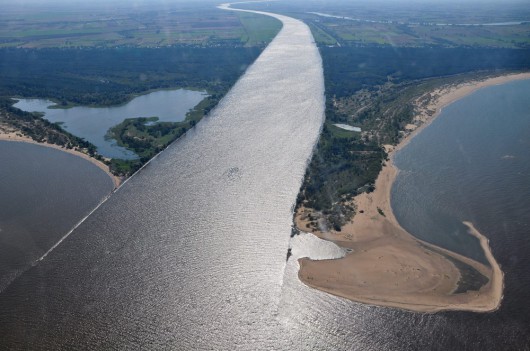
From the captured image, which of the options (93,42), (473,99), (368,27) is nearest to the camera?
(473,99)

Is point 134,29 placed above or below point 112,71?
below

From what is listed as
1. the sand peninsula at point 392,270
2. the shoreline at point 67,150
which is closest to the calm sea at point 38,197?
the shoreline at point 67,150

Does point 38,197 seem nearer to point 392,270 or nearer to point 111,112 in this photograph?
point 111,112

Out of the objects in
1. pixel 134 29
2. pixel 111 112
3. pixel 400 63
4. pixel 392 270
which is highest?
pixel 392 270

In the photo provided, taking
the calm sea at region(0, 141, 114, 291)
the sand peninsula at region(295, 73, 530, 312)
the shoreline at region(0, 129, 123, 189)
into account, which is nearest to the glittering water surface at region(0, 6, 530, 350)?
the sand peninsula at region(295, 73, 530, 312)

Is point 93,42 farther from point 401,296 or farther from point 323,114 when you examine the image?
point 401,296

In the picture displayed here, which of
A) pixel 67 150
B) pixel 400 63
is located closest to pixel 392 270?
pixel 67 150

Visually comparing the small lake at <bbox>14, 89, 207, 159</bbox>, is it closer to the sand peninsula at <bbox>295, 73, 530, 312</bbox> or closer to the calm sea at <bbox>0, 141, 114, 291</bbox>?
the calm sea at <bbox>0, 141, 114, 291</bbox>

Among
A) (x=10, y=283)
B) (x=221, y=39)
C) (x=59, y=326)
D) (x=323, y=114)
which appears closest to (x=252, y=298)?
(x=59, y=326)
